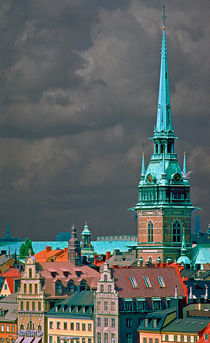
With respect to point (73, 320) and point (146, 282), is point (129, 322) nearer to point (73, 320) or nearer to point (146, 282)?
point (146, 282)

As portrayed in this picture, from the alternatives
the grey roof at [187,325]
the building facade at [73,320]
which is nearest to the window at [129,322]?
the building facade at [73,320]

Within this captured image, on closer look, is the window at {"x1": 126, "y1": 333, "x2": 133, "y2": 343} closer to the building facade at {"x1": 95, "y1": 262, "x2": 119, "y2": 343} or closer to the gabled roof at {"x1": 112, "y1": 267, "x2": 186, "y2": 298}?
the building facade at {"x1": 95, "y1": 262, "x2": 119, "y2": 343}

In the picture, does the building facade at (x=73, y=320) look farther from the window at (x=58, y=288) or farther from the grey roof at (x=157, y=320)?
→ the grey roof at (x=157, y=320)

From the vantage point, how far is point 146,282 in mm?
173250

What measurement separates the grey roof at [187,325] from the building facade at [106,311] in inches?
404

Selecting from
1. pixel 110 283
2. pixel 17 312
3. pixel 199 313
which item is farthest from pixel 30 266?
pixel 199 313

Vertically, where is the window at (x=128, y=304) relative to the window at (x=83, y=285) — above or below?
below

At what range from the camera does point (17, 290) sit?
197250 mm

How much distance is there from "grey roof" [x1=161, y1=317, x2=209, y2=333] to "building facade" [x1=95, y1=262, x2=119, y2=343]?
10.3 m

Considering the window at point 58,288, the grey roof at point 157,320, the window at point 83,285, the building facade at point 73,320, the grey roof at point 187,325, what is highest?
the window at point 83,285

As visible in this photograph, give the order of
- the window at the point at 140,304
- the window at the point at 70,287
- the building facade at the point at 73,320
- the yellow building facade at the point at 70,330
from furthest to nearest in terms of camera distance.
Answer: the window at the point at 70,287
the building facade at the point at 73,320
the yellow building facade at the point at 70,330
the window at the point at 140,304

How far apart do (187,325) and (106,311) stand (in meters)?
15.9

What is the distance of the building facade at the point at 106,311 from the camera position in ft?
547

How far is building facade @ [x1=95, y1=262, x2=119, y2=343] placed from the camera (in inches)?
6570
